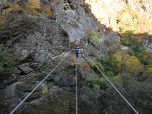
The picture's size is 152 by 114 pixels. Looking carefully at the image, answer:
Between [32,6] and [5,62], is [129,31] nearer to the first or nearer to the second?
[32,6]

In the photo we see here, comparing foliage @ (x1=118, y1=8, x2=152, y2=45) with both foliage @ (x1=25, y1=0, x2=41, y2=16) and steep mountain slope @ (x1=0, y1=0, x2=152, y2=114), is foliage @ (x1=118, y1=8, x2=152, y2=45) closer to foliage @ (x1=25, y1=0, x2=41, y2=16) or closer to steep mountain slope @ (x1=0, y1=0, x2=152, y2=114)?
steep mountain slope @ (x1=0, y1=0, x2=152, y2=114)

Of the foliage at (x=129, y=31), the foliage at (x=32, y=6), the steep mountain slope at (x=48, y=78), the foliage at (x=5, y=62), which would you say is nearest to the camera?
the steep mountain slope at (x=48, y=78)

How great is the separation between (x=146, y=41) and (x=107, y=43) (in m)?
28.5

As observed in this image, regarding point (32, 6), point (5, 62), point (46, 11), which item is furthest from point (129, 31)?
point (5, 62)

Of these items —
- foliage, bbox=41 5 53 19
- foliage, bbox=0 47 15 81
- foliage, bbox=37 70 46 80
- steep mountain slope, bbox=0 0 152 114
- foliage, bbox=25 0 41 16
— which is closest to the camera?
steep mountain slope, bbox=0 0 152 114

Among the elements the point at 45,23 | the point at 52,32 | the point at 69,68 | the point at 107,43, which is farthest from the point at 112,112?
the point at 107,43

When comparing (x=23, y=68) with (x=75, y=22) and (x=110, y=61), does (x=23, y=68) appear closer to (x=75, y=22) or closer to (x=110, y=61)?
(x=75, y=22)

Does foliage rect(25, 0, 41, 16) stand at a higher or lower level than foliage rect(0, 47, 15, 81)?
higher

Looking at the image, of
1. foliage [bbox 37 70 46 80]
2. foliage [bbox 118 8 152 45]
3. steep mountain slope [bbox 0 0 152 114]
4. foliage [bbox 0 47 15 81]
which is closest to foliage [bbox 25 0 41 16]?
steep mountain slope [bbox 0 0 152 114]

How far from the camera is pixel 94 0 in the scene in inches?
867

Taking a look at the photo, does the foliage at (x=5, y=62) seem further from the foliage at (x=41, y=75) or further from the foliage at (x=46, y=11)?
the foliage at (x=46, y=11)

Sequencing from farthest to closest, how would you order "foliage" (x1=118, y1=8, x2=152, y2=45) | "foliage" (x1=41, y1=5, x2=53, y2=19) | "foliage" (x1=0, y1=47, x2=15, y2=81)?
1. "foliage" (x1=118, y1=8, x2=152, y2=45)
2. "foliage" (x1=41, y1=5, x2=53, y2=19)
3. "foliage" (x1=0, y1=47, x2=15, y2=81)

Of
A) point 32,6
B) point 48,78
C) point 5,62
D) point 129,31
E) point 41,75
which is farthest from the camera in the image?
point 129,31

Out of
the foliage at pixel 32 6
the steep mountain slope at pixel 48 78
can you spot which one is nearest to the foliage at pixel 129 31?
the steep mountain slope at pixel 48 78
